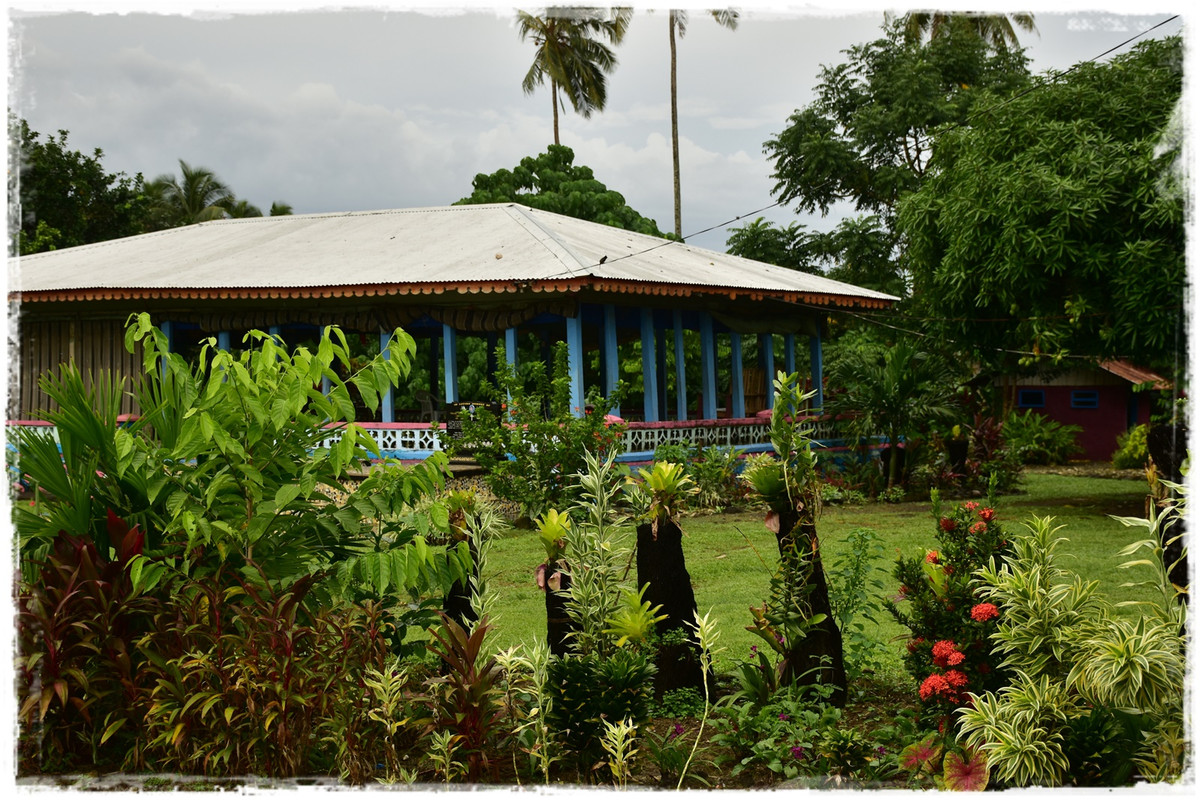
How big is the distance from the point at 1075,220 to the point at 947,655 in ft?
30.9

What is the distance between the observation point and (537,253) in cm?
1603

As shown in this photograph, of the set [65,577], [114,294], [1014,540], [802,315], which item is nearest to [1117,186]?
[802,315]

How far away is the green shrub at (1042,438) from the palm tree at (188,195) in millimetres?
40708

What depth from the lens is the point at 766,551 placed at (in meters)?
11.5

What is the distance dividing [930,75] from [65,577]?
2952cm

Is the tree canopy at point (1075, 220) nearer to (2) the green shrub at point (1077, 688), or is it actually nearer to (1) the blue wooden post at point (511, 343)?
(1) the blue wooden post at point (511, 343)

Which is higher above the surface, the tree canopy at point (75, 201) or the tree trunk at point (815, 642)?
the tree canopy at point (75, 201)

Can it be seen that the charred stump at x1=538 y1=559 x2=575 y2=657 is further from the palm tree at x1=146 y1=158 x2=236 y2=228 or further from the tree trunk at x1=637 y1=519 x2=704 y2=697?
A: the palm tree at x1=146 y1=158 x2=236 y2=228

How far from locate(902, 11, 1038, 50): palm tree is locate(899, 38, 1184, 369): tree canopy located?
21434 millimetres

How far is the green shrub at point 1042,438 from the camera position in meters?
24.8

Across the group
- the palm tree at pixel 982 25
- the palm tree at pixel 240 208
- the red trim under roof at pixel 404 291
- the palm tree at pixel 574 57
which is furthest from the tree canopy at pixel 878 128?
the palm tree at pixel 240 208

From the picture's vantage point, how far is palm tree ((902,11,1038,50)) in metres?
33.0

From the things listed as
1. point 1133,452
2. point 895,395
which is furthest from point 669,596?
point 1133,452

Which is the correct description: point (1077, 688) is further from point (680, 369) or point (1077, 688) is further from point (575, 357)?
point (680, 369)
